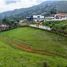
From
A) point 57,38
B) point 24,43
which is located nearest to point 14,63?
point 24,43

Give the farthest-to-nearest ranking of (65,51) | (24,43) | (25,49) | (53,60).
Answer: (24,43) < (25,49) < (65,51) < (53,60)

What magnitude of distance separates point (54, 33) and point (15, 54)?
21.9 m

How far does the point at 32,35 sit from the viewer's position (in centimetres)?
6100

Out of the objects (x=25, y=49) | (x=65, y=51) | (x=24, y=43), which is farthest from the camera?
(x=24, y=43)

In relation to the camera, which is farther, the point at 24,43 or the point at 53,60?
the point at 24,43

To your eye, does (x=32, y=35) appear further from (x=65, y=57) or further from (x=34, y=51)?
(x=65, y=57)

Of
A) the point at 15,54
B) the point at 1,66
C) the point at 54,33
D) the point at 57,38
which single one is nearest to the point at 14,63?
→ the point at 1,66

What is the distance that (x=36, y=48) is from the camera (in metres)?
47.8

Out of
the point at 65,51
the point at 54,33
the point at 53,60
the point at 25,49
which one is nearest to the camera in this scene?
the point at 53,60

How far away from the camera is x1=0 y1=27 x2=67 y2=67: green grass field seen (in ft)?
115

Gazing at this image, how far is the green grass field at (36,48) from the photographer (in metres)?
35.0

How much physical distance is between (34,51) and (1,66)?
Answer: 13715mm

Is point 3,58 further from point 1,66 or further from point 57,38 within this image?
point 57,38

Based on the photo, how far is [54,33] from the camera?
196 feet
